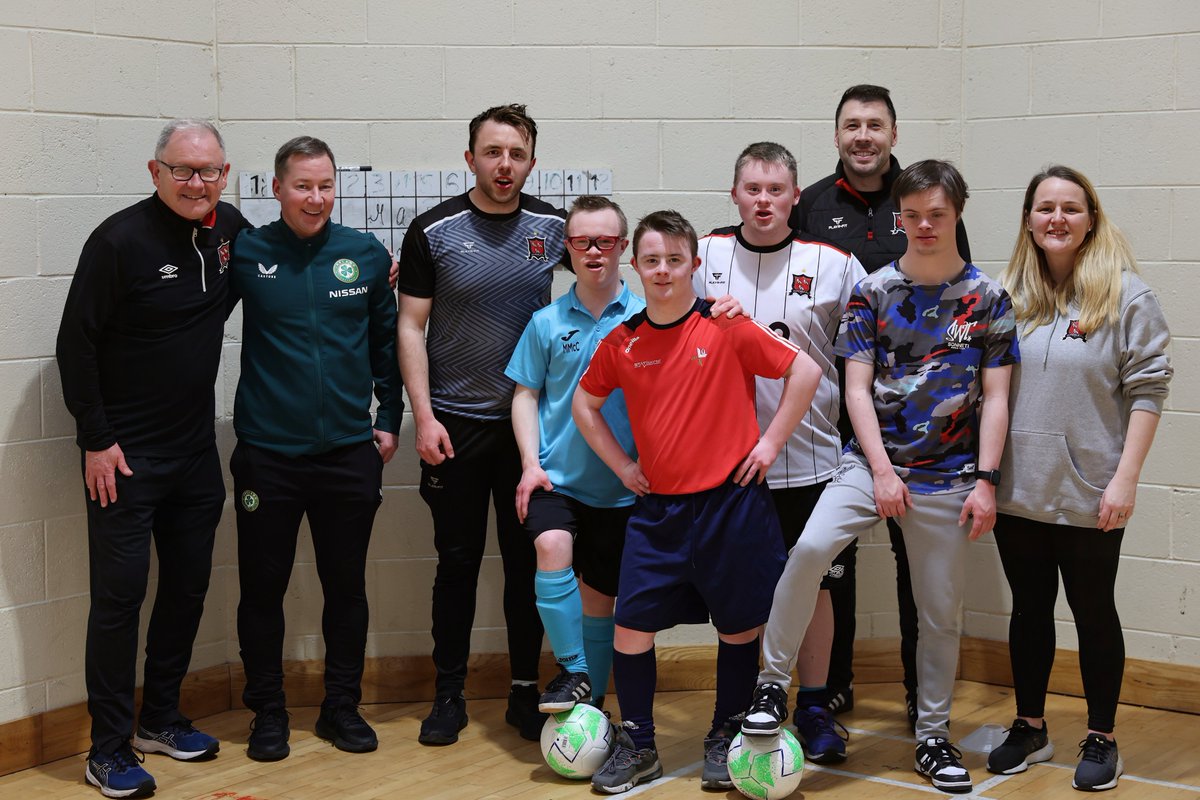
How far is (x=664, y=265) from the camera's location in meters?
3.21

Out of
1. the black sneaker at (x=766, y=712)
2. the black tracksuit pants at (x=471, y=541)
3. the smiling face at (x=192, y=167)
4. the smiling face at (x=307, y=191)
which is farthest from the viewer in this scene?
the black tracksuit pants at (x=471, y=541)

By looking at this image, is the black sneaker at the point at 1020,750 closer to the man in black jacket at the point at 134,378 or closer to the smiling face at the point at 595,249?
the smiling face at the point at 595,249

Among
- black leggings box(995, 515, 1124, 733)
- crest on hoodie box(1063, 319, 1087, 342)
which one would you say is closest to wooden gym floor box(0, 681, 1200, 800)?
black leggings box(995, 515, 1124, 733)

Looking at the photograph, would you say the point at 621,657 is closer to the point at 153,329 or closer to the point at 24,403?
the point at 153,329

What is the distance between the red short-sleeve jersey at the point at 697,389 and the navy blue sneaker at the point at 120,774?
1468 mm

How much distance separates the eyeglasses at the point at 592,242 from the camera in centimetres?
338

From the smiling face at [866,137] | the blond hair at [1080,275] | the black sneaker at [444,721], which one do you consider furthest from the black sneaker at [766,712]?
the smiling face at [866,137]

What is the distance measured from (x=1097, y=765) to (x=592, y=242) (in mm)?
1824

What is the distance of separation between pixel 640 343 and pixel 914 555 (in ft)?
2.83

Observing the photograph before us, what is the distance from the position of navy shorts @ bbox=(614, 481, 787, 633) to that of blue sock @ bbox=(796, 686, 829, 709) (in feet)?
1.20

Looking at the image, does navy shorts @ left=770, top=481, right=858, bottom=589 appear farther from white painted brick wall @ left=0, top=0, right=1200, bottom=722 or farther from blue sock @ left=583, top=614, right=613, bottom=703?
white painted brick wall @ left=0, top=0, right=1200, bottom=722

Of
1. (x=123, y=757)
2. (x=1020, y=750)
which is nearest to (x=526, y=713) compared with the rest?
(x=123, y=757)

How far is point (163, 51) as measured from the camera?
375cm

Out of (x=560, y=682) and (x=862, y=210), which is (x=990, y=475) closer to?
(x=862, y=210)
